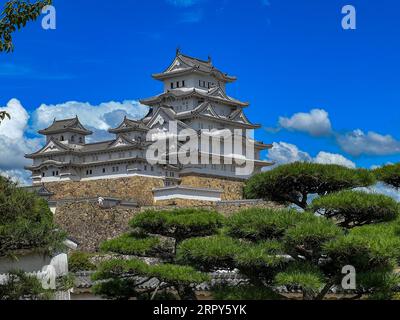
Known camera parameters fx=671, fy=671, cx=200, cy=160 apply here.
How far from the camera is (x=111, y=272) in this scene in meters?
10.6

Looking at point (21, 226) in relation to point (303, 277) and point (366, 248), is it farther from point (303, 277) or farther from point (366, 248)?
point (366, 248)

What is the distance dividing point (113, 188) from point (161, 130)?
4277 millimetres

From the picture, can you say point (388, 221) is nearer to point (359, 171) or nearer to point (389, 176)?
→ point (359, 171)

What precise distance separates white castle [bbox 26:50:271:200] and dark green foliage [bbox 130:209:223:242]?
80.7ft

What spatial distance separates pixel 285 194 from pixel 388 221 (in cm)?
164

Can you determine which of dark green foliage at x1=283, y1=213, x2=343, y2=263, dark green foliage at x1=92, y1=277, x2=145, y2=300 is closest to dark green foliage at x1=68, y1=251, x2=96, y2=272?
dark green foliage at x1=92, y1=277, x2=145, y2=300

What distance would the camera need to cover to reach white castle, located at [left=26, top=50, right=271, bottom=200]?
123 ft

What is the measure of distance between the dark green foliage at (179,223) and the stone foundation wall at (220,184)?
23.4 metres

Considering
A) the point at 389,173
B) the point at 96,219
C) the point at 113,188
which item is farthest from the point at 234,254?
the point at 113,188

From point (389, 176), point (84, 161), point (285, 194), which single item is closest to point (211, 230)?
point (285, 194)

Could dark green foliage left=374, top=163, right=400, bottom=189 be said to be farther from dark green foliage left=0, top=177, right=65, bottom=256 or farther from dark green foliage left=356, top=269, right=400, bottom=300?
dark green foliage left=0, top=177, right=65, bottom=256

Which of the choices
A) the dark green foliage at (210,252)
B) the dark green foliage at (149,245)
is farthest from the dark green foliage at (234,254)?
the dark green foliage at (149,245)

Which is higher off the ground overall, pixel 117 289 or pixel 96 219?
pixel 96 219

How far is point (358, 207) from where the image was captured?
9531mm
